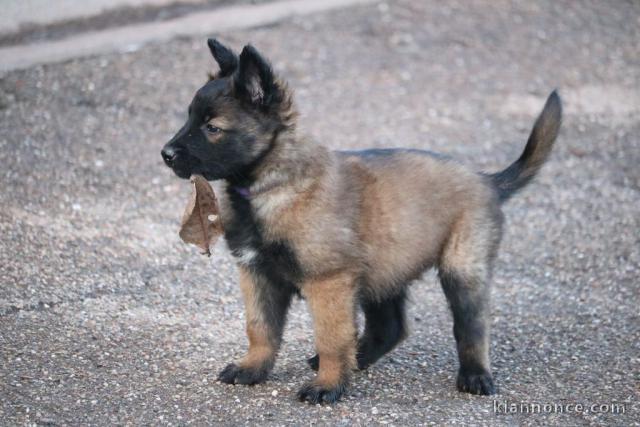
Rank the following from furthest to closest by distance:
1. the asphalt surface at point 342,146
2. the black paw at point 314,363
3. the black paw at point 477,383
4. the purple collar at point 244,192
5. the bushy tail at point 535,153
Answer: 1. the bushy tail at point 535,153
2. the black paw at point 314,363
3. the black paw at point 477,383
4. the asphalt surface at point 342,146
5. the purple collar at point 244,192

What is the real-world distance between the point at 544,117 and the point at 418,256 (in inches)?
40.9

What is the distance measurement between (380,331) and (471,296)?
57 centimetres

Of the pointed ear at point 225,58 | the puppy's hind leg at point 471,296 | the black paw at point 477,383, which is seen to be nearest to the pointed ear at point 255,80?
A: the pointed ear at point 225,58

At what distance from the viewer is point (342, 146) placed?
26.3 feet

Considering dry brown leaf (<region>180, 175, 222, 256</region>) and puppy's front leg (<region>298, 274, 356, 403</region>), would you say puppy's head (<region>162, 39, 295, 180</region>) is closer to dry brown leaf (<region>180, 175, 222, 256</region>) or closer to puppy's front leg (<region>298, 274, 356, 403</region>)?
dry brown leaf (<region>180, 175, 222, 256</region>)

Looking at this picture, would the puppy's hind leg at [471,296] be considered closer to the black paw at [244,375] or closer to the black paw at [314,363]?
the black paw at [314,363]

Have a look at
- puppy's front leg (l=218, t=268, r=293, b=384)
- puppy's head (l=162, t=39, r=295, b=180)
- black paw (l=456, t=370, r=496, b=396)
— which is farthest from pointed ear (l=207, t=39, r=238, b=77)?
black paw (l=456, t=370, r=496, b=396)

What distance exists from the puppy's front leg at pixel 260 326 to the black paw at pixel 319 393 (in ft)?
0.89

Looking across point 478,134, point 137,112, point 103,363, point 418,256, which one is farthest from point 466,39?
point 103,363

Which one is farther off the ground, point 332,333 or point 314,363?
point 332,333

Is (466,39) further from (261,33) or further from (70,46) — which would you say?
(70,46)

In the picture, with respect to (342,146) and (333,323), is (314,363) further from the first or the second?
(342,146)

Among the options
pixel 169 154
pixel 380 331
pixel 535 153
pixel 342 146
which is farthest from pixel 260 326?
pixel 342 146

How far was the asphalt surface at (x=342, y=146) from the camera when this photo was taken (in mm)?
4652
